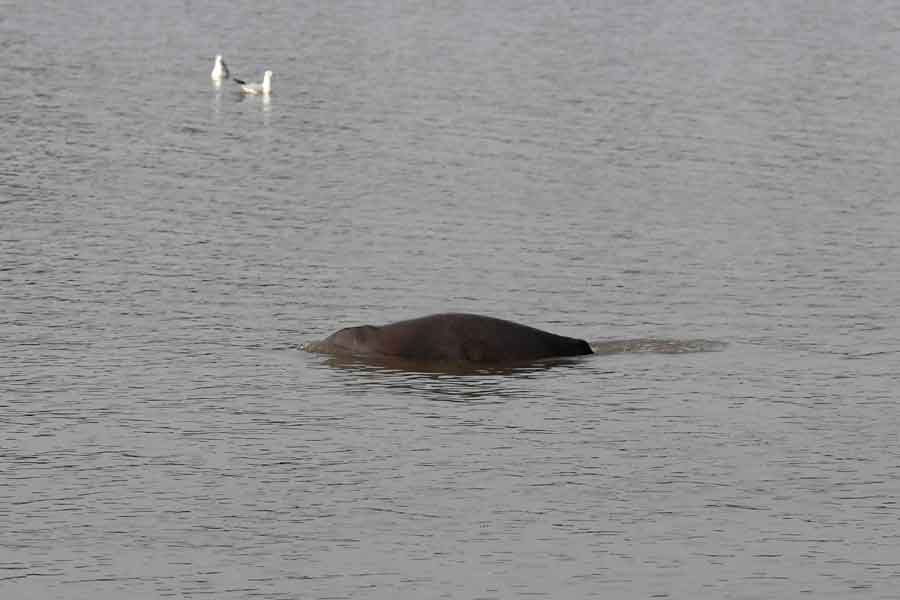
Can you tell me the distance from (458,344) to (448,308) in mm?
4072

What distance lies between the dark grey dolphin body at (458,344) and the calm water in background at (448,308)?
0.64 m

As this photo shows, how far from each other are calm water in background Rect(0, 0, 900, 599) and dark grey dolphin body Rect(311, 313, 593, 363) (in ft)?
2.09

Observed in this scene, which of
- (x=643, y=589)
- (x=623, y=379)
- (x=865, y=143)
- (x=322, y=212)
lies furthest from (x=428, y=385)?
(x=865, y=143)

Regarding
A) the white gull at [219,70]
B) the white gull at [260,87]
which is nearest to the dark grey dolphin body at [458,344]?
the white gull at [260,87]

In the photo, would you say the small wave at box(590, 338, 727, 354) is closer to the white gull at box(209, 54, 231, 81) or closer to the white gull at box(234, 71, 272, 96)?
the white gull at box(234, 71, 272, 96)

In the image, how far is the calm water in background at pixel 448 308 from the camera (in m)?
22.1

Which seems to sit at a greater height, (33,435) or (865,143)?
(865,143)

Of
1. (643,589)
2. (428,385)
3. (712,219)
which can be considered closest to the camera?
(643,589)

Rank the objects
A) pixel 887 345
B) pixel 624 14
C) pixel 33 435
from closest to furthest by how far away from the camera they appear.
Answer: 1. pixel 33 435
2. pixel 887 345
3. pixel 624 14

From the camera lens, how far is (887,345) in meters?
33.2

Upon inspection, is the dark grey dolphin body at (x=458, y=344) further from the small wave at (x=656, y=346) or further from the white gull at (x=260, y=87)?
the white gull at (x=260, y=87)

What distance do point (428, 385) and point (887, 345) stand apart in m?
7.86

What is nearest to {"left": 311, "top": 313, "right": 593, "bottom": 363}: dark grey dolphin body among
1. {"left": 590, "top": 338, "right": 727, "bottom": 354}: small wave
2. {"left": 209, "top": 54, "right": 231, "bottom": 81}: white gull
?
{"left": 590, "top": 338, "right": 727, "bottom": 354}: small wave

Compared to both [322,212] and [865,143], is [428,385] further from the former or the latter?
[865,143]
